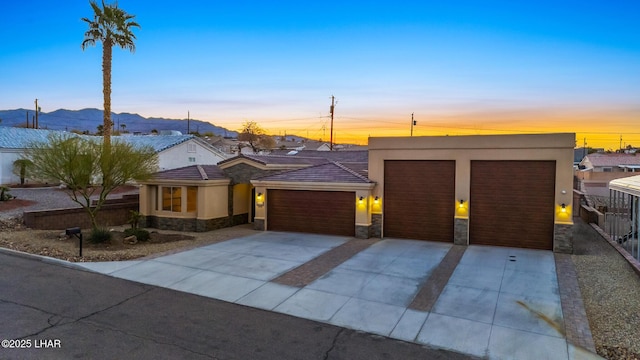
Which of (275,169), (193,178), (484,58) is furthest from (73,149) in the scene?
(484,58)

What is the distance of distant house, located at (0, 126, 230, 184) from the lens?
1268 inches

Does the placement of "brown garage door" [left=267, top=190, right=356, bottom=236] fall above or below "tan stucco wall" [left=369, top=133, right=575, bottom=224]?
below

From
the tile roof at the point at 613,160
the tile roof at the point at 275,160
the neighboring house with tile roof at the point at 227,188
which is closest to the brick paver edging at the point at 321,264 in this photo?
the neighboring house with tile roof at the point at 227,188

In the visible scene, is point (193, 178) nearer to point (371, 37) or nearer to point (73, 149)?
point (73, 149)

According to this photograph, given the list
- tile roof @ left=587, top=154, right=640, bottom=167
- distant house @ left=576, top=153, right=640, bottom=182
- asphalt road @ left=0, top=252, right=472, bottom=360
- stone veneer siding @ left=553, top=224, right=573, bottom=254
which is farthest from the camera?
tile roof @ left=587, top=154, right=640, bottom=167

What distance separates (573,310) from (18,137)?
43.0 meters

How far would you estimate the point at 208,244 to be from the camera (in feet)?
50.9

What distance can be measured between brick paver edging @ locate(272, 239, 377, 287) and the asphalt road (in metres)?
2.29

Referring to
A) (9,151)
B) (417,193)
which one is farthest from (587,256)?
(9,151)

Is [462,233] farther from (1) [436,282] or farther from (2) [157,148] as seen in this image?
(2) [157,148]

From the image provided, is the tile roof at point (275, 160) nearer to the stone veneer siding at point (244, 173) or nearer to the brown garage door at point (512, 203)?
the stone veneer siding at point (244, 173)

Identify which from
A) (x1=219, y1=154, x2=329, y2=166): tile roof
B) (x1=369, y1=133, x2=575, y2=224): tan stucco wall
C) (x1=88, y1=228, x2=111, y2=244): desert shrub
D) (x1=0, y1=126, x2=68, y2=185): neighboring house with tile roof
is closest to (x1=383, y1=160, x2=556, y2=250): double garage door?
(x1=369, y1=133, x2=575, y2=224): tan stucco wall

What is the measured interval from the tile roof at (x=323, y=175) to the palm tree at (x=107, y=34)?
1025 centimetres

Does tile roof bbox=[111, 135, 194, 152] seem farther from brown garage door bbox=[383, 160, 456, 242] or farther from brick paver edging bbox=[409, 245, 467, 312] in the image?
brick paver edging bbox=[409, 245, 467, 312]
